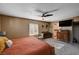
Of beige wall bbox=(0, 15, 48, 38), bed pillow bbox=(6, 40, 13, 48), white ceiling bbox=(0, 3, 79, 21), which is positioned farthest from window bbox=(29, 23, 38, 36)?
bed pillow bbox=(6, 40, 13, 48)

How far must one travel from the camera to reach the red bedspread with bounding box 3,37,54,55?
169 centimetres

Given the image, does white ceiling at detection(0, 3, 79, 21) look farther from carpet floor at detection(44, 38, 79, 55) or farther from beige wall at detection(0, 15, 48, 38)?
carpet floor at detection(44, 38, 79, 55)

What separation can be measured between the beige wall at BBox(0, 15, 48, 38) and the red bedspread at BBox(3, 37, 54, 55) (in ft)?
0.40

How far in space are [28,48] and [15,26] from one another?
50 centimetres

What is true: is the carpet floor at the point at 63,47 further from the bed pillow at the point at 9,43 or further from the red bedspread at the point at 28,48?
the bed pillow at the point at 9,43

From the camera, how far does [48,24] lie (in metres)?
1.86

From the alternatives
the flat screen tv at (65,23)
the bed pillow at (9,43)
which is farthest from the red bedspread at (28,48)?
the flat screen tv at (65,23)

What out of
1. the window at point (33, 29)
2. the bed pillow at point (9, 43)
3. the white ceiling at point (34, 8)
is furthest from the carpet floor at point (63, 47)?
the bed pillow at point (9, 43)

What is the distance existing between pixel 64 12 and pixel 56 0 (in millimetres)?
274

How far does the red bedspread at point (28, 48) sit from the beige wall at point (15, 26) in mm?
123

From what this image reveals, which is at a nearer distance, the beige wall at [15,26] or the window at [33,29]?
the beige wall at [15,26]

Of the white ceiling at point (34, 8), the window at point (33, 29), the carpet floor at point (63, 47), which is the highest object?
the white ceiling at point (34, 8)

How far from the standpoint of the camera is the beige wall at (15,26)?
170 cm

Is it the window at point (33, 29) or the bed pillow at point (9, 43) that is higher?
the window at point (33, 29)
